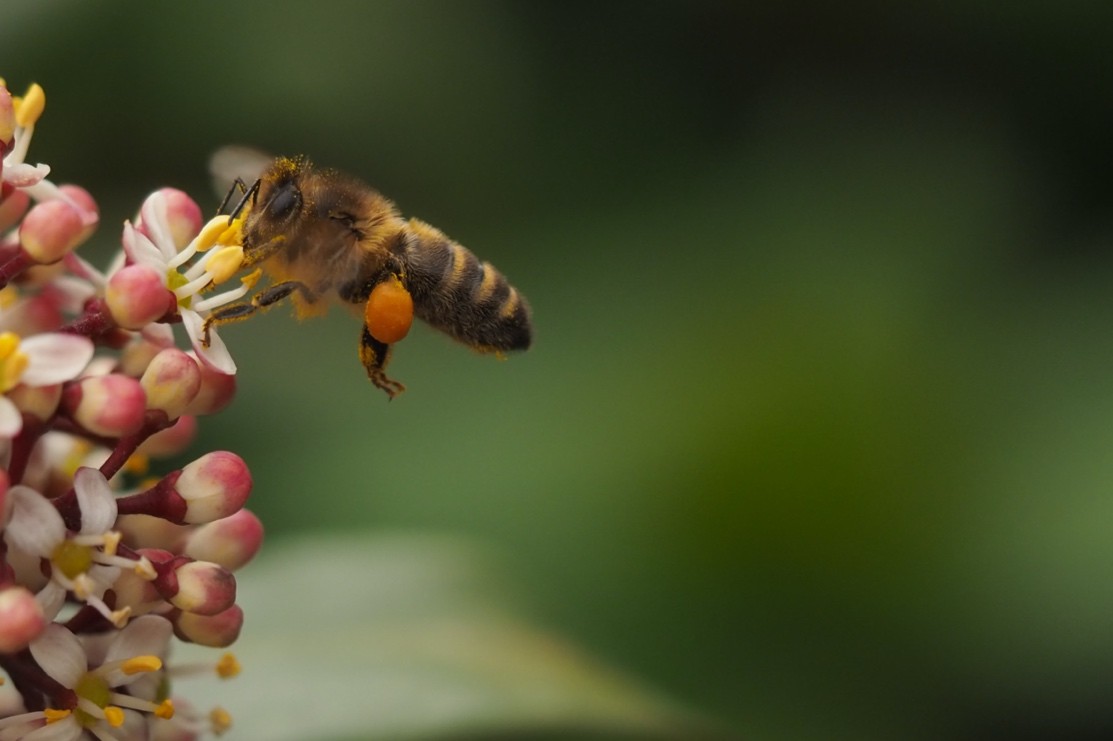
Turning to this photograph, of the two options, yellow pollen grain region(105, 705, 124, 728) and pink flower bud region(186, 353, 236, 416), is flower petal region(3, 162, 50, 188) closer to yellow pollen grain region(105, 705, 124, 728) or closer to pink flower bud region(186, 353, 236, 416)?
pink flower bud region(186, 353, 236, 416)

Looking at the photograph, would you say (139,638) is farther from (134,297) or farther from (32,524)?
(134,297)

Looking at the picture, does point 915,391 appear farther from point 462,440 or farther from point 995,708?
point 462,440

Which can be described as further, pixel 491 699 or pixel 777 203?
pixel 777 203

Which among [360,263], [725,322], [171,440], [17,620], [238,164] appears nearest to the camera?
[17,620]

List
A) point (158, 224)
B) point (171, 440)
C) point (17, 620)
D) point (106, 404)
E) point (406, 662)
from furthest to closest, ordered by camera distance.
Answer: point (406, 662), point (171, 440), point (158, 224), point (106, 404), point (17, 620)

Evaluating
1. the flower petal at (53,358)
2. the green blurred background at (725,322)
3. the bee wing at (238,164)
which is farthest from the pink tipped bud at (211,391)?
the green blurred background at (725,322)

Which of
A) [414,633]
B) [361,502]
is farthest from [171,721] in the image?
[361,502]

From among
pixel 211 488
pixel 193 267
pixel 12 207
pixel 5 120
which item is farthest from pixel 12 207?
pixel 211 488
